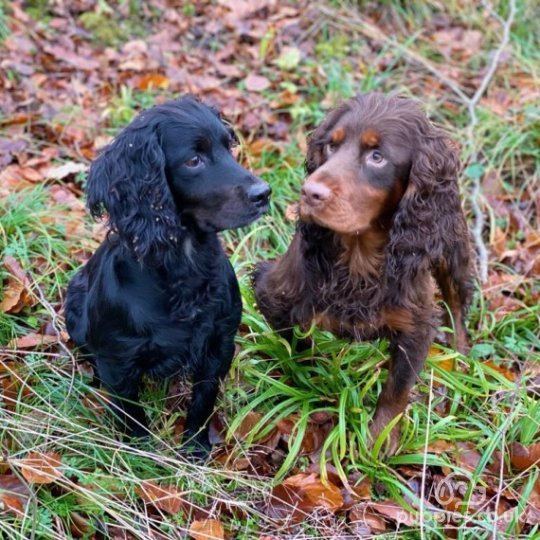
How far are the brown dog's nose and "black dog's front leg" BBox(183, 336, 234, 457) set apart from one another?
2.08 ft

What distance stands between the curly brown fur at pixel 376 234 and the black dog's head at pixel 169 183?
0.26m

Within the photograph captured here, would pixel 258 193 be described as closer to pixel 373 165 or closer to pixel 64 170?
pixel 373 165

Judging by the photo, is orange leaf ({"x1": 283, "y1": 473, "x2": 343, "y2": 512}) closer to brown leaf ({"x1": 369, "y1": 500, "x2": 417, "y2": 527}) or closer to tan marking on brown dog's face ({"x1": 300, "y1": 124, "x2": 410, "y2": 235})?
brown leaf ({"x1": 369, "y1": 500, "x2": 417, "y2": 527})

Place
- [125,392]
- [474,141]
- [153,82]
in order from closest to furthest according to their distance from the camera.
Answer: [125,392]
[474,141]
[153,82]

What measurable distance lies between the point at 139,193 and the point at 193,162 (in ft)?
0.72

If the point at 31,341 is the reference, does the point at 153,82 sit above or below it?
above

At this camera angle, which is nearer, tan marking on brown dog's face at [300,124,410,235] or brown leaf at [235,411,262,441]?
tan marking on brown dog's face at [300,124,410,235]

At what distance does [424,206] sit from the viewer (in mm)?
2756

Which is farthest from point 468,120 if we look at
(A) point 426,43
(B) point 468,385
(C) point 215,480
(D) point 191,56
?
(C) point 215,480

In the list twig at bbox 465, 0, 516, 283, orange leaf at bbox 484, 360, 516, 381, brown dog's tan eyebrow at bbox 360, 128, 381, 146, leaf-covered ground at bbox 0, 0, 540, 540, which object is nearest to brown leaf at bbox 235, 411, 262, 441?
leaf-covered ground at bbox 0, 0, 540, 540

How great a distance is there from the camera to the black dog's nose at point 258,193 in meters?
2.57

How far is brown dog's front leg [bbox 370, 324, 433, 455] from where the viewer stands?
9.68 feet

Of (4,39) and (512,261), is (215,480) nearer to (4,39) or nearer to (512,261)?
(512,261)

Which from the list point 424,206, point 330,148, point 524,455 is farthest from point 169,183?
point 524,455
